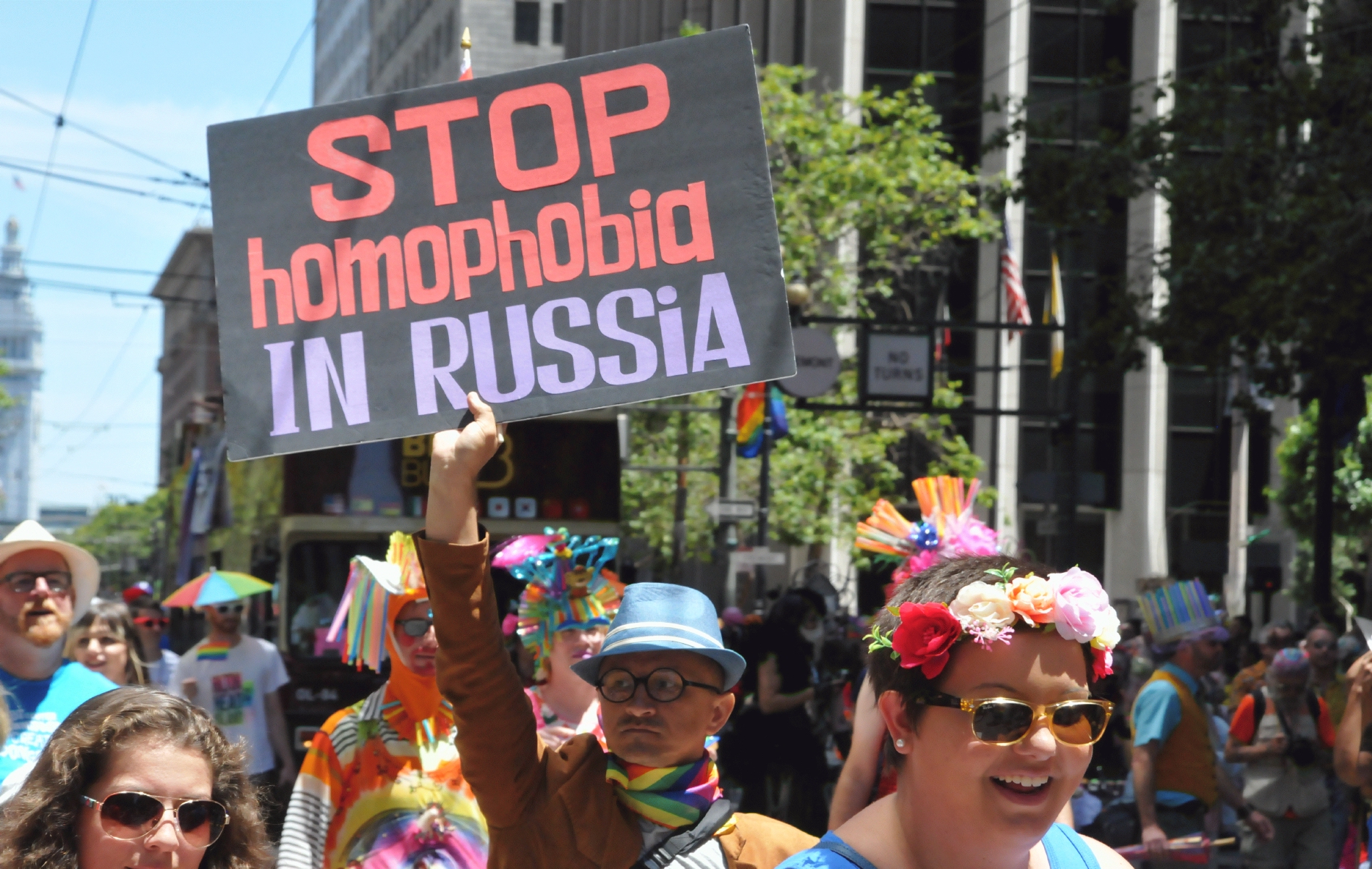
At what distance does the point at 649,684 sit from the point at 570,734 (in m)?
1.75

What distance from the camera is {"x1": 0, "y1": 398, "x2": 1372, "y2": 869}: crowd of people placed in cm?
241

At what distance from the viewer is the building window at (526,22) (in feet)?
216

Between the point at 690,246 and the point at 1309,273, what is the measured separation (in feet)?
29.7

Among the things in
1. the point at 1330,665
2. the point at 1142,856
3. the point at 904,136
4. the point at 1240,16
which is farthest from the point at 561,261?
the point at 904,136

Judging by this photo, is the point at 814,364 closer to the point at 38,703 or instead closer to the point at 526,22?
the point at 38,703

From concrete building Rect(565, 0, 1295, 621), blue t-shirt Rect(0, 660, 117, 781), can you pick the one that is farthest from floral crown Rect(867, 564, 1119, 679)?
concrete building Rect(565, 0, 1295, 621)

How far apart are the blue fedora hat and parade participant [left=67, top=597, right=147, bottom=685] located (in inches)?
190

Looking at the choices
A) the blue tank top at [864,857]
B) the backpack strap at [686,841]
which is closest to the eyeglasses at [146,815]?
the blue tank top at [864,857]

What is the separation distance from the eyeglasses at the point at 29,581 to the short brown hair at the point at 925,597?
10.9 ft

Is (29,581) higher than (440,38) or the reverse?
the reverse

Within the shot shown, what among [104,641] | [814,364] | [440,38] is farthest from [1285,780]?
[440,38]

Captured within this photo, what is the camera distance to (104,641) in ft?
25.7

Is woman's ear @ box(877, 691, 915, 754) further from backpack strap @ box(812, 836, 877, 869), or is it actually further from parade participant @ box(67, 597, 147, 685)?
parade participant @ box(67, 597, 147, 685)

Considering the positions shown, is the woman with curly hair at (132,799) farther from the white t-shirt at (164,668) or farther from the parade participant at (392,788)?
the white t-shirt at (164,668)
